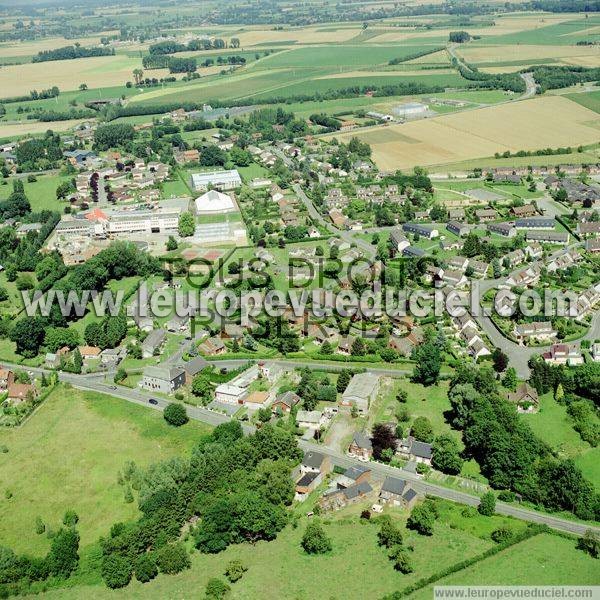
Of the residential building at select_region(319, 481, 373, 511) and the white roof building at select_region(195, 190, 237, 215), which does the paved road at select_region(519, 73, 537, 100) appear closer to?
the white roof building at select_region(195, 190, 237, 215)

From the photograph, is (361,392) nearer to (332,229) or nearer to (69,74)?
(332,229)

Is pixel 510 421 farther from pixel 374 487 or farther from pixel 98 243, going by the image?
pixel 98 243

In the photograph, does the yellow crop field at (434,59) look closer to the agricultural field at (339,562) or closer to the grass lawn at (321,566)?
the agricultural field at (339,562)

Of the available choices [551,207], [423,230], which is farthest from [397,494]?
[551,207]

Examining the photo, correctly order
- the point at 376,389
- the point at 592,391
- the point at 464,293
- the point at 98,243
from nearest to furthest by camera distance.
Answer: the point at 592,391, the point at 376,389, the point at 464,293, the point at 98,243

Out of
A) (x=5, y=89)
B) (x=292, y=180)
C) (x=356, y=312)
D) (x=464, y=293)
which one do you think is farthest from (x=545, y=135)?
(x=5, y=89)

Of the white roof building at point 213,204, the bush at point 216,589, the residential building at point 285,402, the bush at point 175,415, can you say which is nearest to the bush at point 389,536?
the bush at point 216,589

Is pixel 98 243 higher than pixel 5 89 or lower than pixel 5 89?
→ lower
